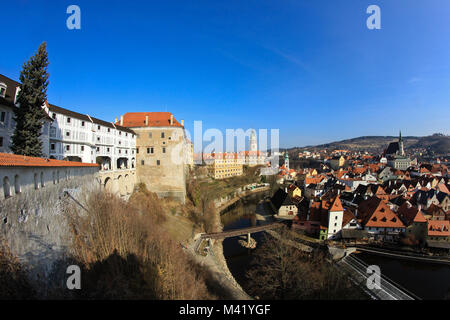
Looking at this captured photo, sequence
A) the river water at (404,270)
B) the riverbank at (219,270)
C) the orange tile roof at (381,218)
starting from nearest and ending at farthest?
the riverbank at (219,270) < the river water at (404,270) < the orange tile roof at (381,218)

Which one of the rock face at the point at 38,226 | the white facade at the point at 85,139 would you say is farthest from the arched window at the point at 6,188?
the white facade at the point at 85,139

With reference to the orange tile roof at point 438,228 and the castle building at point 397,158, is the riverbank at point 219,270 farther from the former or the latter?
the castle building at point 397,158

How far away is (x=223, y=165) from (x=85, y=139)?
4266 cm

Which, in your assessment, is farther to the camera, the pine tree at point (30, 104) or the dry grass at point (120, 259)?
the pine tree at point (30, 104)

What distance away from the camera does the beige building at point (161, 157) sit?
2338 centimetres

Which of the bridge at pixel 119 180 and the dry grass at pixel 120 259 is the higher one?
the bridge at pixel 119 180

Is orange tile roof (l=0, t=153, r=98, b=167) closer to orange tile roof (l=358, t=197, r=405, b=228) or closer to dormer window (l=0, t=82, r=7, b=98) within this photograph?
dormer window (l=0, t=82, r=7, b=98)

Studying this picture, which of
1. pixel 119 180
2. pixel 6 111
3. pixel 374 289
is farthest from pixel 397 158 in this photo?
pixel 6 111

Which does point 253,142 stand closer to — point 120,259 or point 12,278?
point 120,259

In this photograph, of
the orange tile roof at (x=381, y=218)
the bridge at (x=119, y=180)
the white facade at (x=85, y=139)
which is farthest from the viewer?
the orange tile roof at (x=381, y=218)

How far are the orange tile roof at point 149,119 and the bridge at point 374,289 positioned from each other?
69.0 feet

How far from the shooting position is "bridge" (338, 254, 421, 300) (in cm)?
1310

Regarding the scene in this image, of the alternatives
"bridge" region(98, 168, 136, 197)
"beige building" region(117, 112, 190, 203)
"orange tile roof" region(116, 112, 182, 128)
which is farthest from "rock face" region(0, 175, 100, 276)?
"orange tile roof" region(116, 112, 182, 128)

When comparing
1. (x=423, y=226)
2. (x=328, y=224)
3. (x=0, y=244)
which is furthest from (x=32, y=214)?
(x=423, y=226)
